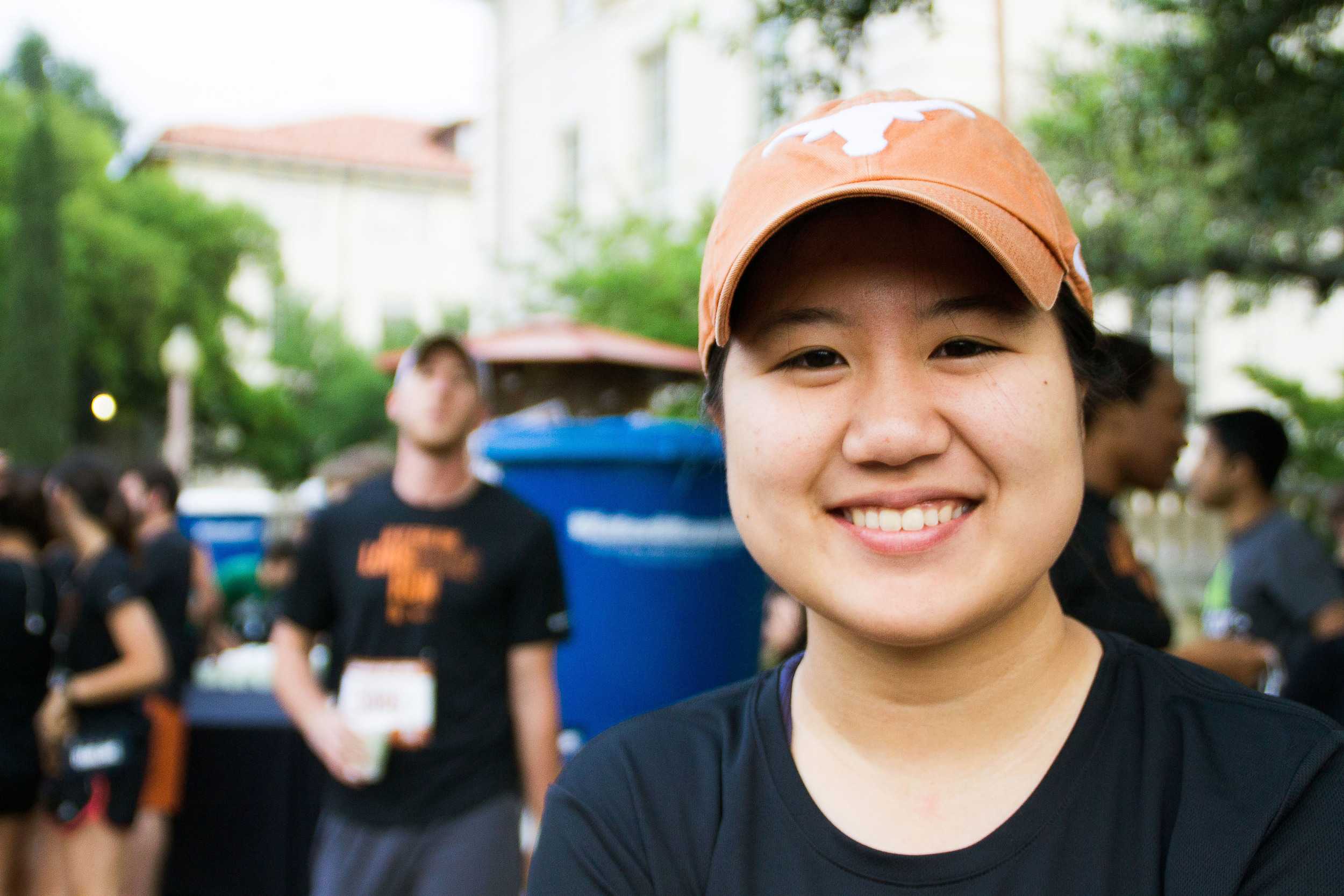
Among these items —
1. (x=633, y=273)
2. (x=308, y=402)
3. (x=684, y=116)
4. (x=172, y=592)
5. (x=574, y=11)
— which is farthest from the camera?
(x=308, y=402)

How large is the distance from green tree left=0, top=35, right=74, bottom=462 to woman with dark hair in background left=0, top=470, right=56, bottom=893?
6.54 m

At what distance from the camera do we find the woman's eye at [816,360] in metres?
1.17

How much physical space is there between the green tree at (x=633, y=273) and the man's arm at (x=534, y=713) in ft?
20.4

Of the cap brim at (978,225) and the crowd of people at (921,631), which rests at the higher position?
the cap brim at (978,225)

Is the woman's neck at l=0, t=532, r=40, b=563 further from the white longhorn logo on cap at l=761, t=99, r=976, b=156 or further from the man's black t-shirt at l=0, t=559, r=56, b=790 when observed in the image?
the white longhorn logo on cap at l=761, t=99, r=976, b=156

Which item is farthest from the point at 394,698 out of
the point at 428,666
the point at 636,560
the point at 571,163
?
the point at 571,163

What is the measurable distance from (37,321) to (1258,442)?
15071 mm

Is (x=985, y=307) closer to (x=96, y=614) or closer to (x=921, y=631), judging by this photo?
(x=921, y=631)

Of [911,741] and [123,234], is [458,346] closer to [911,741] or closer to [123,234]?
[911,741]

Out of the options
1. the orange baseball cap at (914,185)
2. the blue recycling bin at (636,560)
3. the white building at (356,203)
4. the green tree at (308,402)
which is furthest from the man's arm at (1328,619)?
the white building at (356,203)

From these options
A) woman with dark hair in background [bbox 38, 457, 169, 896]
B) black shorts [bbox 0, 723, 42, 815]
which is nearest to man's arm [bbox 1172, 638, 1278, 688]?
woman with dark hair in background [bbox 38, 457, 169, 896]

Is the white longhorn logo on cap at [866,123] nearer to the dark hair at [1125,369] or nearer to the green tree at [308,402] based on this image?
the dark hair at [1125,369]

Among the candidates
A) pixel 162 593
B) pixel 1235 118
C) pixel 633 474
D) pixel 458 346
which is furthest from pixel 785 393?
pixel 162 593

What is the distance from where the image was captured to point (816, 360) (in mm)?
1175
